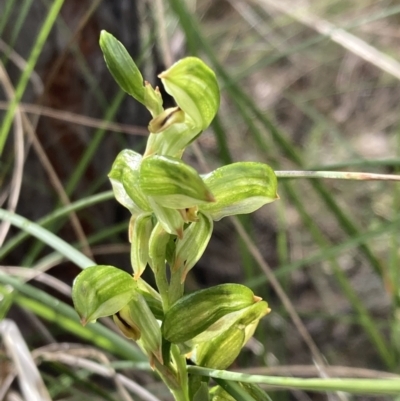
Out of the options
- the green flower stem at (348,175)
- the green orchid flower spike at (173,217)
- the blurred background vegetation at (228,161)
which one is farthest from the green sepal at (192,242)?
the blurred background vegetation at (228,161)

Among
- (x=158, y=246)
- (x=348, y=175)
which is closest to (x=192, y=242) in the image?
(x=158, y=246)

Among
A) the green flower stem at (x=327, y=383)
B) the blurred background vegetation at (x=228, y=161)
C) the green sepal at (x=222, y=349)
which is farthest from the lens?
the blurred background vegetation at (x=228, y=161)

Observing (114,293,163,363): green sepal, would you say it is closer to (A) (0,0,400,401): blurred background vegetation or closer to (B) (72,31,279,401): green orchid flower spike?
(B) (72,31,279,401): green orchid flower spike

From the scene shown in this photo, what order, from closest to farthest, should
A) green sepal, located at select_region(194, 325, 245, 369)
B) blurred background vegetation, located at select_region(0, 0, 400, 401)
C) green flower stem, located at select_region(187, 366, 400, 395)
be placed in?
green flower stem, located at select_region(187, 366, 400, 395) → green sepal, located at select_region(194, 325, 245, 369) → blurred background vegetation, located at select_region(0, 0, 400, 401)

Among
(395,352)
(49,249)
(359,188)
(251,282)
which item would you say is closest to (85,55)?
(49,249)

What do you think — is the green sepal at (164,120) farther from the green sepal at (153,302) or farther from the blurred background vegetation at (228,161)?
the blurred background vegetation at (228,161)

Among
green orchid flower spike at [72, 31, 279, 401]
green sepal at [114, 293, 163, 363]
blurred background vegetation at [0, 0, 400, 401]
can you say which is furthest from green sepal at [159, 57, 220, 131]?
blurred background vegetation at [0, 0, 400, 401]

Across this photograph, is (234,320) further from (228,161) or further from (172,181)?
(228,161)
